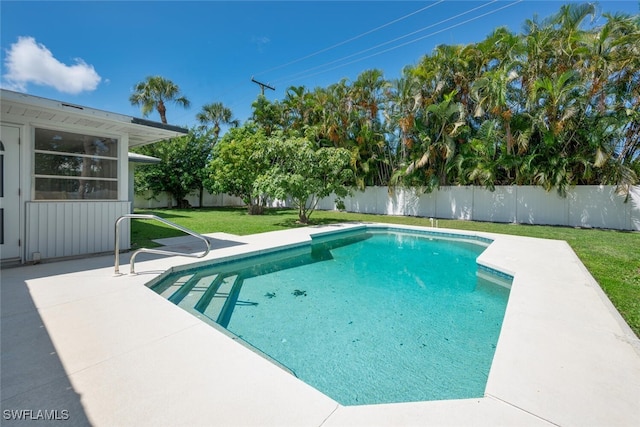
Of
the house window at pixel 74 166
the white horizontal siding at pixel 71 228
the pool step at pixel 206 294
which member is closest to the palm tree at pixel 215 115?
the house window at pixel 74 166

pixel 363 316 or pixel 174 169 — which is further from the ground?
pixel 174 169

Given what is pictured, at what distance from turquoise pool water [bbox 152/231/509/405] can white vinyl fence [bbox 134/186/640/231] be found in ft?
30.1

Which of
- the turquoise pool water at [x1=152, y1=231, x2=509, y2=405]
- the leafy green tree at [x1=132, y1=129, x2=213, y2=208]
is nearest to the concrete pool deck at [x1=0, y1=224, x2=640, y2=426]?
the turquoise pool water at [x1=152, y1=231, x2=509, y2=405]

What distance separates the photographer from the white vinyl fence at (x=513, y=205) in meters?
12.6

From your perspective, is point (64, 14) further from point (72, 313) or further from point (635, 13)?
point (635, 13)

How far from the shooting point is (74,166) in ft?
21.4

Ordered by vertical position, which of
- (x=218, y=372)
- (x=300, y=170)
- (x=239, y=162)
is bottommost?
(x=218, y=372)

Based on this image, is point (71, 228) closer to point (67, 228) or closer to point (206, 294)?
point (67, 228)

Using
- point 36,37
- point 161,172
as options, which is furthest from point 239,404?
point 161,172

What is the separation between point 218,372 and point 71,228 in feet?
20.5

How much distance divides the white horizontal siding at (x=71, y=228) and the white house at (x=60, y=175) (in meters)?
0.01

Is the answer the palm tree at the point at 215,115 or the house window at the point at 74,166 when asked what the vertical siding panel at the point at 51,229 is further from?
the palm tree at the point at 215,115

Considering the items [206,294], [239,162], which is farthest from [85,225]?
[239,162]

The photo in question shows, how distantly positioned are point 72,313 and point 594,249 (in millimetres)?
12299
